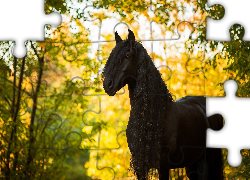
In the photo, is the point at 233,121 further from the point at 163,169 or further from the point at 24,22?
the point at 24,22

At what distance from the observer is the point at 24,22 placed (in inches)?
173

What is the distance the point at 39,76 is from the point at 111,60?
347 cm

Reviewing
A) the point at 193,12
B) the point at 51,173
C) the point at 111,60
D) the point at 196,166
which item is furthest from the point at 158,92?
the point at 51,173

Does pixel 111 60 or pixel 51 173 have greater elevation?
pixel 111 60

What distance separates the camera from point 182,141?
3.90 m

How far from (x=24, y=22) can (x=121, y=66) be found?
164 centimetres

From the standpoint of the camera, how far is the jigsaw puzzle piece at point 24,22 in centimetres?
436

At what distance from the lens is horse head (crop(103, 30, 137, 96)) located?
11.4 ft

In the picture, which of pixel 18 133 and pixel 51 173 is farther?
pixel 51 173

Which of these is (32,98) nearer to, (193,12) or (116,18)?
(116,18)

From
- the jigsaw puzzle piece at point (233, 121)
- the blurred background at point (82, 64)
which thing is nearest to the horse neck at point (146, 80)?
the jigsaw puzzle piece at point (233, 121)

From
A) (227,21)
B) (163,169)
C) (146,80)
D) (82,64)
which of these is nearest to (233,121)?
(163,169)

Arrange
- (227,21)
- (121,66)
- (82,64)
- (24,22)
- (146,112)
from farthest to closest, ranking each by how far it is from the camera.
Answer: (82,64) → (24,22) → (227,21) → (146,112) → (121,66)

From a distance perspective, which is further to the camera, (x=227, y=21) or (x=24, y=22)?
(x=24, y=22)
